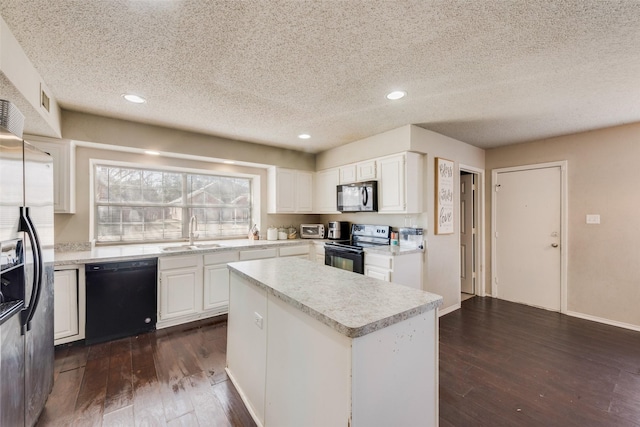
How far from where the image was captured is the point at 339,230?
4.40m

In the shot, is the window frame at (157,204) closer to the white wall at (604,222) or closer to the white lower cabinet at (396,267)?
the white lower cabinet at (396,267)

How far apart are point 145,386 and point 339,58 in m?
2.81

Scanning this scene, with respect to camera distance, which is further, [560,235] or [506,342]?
[560,235]

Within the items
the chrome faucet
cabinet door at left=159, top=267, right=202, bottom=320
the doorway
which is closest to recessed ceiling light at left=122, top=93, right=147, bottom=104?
the chrome faucet

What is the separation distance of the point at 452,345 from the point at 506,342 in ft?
1.99

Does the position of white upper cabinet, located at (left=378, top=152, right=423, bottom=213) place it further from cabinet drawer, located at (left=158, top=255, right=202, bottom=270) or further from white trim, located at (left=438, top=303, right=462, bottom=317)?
cabinet drawer, located at (left=158, top=255, right=202, bottom=270)

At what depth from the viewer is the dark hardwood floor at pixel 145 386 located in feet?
5.76

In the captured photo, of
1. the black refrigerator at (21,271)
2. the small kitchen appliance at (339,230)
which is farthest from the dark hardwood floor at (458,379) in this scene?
the small kitchen appliance at (339,230)

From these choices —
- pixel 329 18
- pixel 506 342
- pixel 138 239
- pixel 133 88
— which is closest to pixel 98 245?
pixel 138 239

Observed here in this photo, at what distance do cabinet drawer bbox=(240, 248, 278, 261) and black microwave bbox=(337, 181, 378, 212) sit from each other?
3.92 feet

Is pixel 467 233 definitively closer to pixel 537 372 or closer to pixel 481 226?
pixel 481 226

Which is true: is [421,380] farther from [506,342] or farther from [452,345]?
[506,342]

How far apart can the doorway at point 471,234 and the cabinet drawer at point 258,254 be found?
3.04m

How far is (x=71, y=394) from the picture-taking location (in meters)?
1.97
